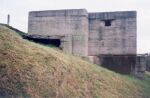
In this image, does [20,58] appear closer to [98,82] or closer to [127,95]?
[98,82]

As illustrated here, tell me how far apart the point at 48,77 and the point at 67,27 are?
609 cm

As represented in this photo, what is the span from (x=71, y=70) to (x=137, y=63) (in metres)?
5.24

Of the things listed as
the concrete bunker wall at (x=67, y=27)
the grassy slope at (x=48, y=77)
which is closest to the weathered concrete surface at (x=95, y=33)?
the concrete bunker wall at (x=67, y=27)

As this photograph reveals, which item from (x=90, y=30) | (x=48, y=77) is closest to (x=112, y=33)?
(x=90, y=30)

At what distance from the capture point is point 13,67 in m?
11.0

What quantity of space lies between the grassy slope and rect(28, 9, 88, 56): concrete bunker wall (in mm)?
2822

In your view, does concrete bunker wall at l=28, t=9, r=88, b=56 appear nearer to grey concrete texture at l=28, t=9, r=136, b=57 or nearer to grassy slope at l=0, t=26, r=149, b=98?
grey concrete texture at l=28, t=9, r=136, b=57

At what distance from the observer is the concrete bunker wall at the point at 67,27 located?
16.8m

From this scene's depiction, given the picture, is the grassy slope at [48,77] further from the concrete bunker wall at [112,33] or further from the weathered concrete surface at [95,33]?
the concrete bunker wall at [112,33]

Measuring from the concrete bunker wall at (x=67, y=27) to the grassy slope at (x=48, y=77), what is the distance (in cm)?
282

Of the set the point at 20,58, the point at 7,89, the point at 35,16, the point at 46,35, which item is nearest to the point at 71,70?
the point at 20,58

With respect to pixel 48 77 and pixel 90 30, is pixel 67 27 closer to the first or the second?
pixel 90 30

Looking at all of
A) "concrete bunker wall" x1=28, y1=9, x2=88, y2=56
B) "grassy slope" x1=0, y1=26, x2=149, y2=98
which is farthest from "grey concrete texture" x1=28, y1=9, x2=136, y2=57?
"grassy slope" x1=0, y1=26, x2=149, y2=98

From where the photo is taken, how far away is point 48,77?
11.4 metres
